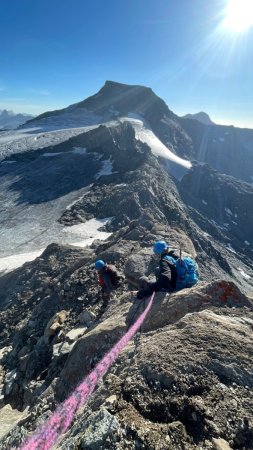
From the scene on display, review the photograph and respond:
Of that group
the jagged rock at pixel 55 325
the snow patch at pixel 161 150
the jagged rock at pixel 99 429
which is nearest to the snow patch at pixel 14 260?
the jagged rock at pixel 55 325

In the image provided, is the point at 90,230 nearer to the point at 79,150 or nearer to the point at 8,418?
the point at 8,418

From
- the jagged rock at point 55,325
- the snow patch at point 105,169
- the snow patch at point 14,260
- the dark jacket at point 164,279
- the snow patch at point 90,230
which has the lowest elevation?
the snow patch at point 14,260

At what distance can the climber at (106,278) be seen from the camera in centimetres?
1315

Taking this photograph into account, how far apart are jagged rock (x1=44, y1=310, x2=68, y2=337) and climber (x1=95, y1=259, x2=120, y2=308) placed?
180cm

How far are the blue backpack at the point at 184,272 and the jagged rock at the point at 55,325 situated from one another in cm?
530

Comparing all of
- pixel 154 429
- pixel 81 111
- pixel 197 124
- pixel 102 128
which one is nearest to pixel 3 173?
pixel 102 128

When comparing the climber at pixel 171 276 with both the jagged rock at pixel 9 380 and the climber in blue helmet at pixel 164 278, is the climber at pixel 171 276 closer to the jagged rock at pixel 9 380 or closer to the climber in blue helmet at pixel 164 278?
the climber in blue helmet at pixel 164 278

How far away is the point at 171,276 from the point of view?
32.1ft

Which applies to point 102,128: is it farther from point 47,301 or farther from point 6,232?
point 47,301

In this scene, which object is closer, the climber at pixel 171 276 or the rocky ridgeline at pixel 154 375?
the rocky ridgeline at pixel 154 375

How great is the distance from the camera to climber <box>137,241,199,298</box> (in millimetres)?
9555

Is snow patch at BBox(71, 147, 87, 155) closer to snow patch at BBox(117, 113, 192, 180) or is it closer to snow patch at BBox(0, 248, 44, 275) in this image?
snow patch at BBox(117, 113, 192, 180)

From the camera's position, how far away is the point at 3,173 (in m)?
65.9

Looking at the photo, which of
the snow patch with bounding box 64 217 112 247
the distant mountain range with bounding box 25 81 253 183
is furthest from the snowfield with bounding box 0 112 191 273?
the distant mountain range with bounding box 25 81 253 183
